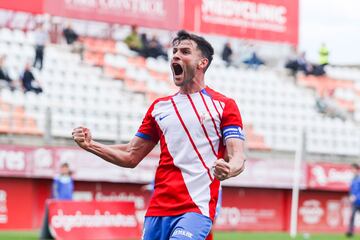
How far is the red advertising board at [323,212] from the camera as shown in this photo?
30719 mm

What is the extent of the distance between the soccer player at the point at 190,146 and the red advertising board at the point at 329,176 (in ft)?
74.0

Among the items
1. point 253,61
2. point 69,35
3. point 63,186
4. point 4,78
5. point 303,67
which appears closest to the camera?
point 63,186

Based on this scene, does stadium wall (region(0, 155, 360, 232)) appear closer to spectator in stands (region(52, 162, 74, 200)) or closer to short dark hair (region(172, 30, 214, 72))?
spectator in stands (region(52, 162, 74, 200))

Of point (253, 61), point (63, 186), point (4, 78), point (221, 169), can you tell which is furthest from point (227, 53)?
point (221, 169)

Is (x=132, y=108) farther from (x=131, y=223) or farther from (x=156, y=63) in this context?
(x=131, y=223)

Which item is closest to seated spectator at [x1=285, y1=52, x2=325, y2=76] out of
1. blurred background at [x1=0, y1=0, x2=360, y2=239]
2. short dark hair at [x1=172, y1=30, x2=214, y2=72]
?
blurred background at [x1=0, y1=0, x2=360, y2=239]

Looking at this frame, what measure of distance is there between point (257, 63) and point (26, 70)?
985 centimetres

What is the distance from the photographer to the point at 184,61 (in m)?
7.58

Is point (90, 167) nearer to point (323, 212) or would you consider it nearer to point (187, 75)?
point (323, 212)

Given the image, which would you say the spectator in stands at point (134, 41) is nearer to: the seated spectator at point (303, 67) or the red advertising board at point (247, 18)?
the red advertising board at point (247, 18)

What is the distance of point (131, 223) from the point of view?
73.2 ft

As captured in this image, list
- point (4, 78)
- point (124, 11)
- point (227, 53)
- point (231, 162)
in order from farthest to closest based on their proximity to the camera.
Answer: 1. point (227, 53)
2. point (124, 11)
3. point (4, 78)
4. point (231, 162)

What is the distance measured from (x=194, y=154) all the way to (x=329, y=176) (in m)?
23.3

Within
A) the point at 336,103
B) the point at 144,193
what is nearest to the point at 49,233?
the point at 144,193
